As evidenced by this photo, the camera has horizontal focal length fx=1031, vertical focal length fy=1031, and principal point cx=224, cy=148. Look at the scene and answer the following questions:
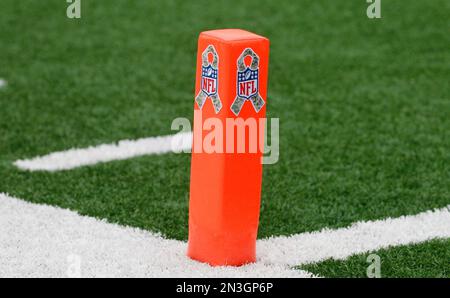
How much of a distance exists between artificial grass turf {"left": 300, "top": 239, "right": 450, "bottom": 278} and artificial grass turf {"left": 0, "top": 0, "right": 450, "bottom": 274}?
43cm

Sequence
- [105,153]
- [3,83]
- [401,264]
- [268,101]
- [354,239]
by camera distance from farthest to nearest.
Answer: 1. [3,83]
2. [268,101]
3. [105,153]
4. [354,239]
5. [401,264]

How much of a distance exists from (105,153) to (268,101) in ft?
4.79

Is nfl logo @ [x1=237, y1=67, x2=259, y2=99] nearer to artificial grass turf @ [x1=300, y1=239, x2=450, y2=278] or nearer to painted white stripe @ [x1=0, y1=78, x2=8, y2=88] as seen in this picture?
artificial grass turf @ [x1=300, y1=239, x2=450, y2=278]

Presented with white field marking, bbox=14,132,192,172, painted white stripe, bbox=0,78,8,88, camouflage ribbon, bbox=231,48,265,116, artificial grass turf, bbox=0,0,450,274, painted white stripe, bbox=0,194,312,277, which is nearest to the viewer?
camouflage ribbon, bbox=231,48,265,116

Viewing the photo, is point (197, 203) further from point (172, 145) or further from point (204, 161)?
point (172, 145)

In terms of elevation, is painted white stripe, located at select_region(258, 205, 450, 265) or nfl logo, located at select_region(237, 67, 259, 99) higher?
nfl logo, located at select_region(237, 67, 259, 99)

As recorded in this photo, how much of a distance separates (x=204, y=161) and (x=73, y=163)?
173 centimetres

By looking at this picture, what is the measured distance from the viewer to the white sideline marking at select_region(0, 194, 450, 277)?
3.85 m

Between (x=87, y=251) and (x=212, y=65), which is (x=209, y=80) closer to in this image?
(x=212, y=65)

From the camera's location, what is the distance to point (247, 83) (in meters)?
3.71

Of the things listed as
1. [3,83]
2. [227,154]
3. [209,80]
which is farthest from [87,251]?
[3,83]

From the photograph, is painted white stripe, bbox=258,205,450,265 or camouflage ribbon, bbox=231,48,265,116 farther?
painted white stripe, bbox=258,205,450,265

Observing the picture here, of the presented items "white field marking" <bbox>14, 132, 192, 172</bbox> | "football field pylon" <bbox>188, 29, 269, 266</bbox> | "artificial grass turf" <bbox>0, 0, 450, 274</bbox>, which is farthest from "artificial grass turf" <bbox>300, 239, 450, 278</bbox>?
"white field marking" <bbox>14, 132, 192, 172</bbox>
